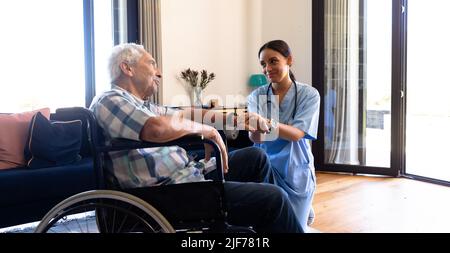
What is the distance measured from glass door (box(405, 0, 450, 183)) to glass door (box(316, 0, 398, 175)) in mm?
216

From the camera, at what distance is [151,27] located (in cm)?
374

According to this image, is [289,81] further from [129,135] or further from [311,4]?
[311,4]

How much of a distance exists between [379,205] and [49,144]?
225cm

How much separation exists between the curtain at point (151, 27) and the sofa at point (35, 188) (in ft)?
5.19

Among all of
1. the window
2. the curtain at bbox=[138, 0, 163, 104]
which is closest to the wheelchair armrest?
the window

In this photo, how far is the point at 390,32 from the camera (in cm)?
354

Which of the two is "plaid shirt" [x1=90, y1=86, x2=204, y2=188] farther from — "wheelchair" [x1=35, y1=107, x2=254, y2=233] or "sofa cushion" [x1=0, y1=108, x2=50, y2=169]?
"sofa cushion" [x1=0, y1=108, x2=50, y2=169]

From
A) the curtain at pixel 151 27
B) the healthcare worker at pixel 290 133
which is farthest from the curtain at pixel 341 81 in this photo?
the healthcare worker at pixel 290 133

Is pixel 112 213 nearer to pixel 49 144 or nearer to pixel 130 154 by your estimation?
pixel 130 154

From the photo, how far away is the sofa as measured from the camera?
76.7 inches

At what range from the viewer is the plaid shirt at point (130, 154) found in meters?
1.23

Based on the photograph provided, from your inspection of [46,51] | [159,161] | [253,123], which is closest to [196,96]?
[46,51]
